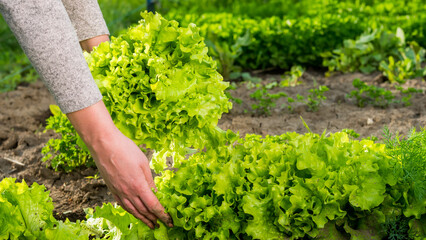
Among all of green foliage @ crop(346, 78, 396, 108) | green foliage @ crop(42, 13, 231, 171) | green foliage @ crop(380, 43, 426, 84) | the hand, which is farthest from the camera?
green foliage @ crop(380, 43, 426, 84)

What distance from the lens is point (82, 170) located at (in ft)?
13.5

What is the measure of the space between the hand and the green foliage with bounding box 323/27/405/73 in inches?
190

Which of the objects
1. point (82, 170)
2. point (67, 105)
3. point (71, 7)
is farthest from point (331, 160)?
point (82, 170)

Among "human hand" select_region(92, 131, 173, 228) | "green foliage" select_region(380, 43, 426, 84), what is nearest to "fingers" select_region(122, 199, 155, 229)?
"human hand" select_region(92, 131, 173, 228)

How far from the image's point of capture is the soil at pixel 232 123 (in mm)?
3775

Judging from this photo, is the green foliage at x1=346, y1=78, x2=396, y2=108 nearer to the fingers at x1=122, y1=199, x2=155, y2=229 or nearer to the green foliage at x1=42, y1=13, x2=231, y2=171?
the green foliage at x1=42, y1=13, x2=231, y2=171

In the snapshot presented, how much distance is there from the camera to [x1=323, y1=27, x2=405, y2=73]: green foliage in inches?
251

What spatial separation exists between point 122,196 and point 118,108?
0.52m

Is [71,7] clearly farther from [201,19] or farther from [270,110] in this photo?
[201,19]

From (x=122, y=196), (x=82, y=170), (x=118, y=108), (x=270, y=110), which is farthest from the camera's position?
(x=270, y=110)

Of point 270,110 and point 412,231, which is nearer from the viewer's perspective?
point 412,231

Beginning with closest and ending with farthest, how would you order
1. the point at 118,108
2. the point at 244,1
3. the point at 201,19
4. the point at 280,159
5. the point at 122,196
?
the point at 122,196, the point at 118,108, the point at 280,159, the point at 201,19, the point at 244,1

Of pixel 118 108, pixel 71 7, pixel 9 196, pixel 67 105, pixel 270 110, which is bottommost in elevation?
pixel 270 110

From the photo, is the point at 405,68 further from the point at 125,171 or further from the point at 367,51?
the point at 125,171
